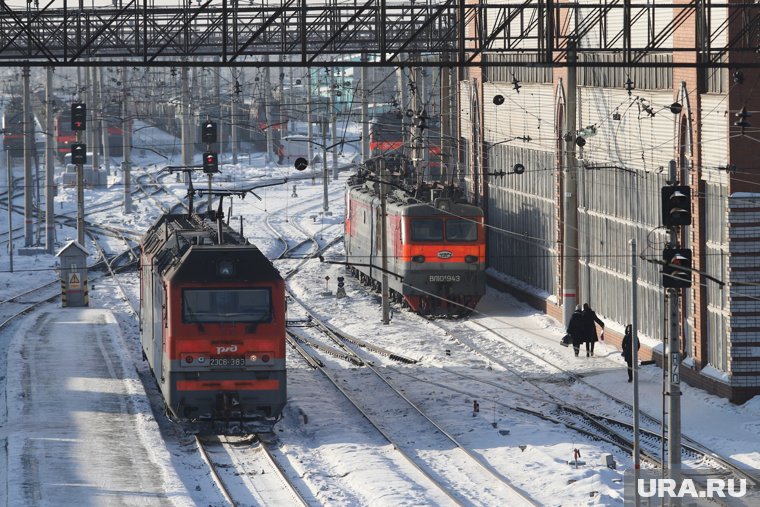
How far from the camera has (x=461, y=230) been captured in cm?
3666

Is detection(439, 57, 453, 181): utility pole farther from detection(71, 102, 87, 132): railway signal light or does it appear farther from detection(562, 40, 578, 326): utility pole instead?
detection(71, 102, 87, 132): railway signal light

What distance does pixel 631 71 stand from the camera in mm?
30062

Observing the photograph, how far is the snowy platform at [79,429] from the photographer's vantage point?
1873 centimetres

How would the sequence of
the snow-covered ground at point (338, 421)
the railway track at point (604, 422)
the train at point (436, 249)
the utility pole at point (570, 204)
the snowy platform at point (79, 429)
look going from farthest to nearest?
1. the train at point (436, 249)
2. the utility pole at point (570, 204)
3. the railway track at point (604, 422)
4. the snow-covered ground at point (338, 421)
5. the snowy platform at point (79, 429)

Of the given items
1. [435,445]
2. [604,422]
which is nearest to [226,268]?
[435,445]

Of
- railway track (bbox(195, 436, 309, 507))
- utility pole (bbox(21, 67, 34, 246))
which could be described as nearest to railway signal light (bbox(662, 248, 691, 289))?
railway track (bbox(195, 436, 309, 507))

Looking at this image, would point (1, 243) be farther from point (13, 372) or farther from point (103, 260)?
point (13, 372)

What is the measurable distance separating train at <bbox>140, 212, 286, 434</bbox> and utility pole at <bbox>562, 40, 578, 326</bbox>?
432 inches

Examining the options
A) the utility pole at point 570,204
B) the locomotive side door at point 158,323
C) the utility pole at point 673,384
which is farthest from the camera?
the utility pole at point 570,204

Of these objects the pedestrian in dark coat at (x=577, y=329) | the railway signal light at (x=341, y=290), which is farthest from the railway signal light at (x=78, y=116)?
the pedestrian in dark coat at (x=577, y=329)

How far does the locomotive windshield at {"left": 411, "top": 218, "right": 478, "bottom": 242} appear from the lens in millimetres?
36562

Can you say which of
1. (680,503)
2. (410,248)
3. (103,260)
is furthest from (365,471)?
(103,260)

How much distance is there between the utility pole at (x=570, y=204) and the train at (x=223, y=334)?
11.0 meters

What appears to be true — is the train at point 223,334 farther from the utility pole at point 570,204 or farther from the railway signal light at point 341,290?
the railway signal light at point 341,290
